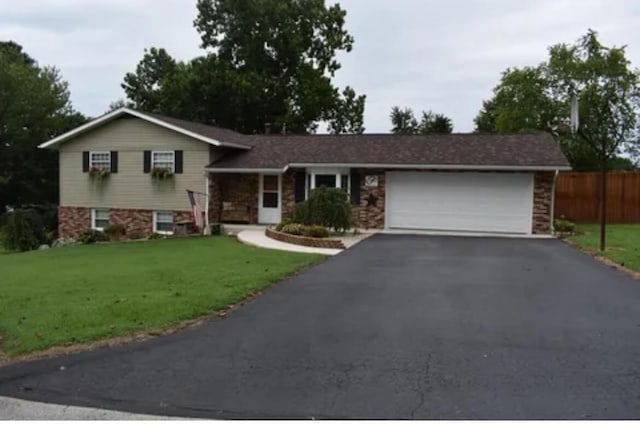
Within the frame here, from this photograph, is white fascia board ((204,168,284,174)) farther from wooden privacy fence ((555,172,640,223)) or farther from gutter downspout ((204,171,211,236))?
wooden privacy fence ((555,172,640,223))

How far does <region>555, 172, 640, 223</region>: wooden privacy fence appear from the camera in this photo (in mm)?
21219

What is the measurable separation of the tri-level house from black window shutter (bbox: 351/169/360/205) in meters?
0.03

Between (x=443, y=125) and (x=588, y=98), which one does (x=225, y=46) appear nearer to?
(x=443, y=125)

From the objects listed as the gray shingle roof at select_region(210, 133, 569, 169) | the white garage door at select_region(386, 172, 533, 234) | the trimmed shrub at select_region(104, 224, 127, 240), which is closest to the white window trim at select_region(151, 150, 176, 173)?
the gray shingle roof at select_region(210, 133, 569, 169)

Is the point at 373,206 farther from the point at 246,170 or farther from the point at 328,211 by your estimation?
the point at 246,170

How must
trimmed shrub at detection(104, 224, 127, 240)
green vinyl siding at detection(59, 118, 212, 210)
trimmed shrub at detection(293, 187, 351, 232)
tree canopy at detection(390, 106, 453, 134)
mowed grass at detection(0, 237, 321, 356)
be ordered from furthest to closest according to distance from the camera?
tree canopy at detection(390, 106, 453, 134), trimmed shrub at detection(104, 224, 127, 240), green vinyl siding at detection(59, 118, 212, 210), trimmed shrub at detection(293, 187, 351, 232), mowed grass at detection(0, 237, 321, 356)

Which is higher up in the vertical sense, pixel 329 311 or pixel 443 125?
pixel 443 125

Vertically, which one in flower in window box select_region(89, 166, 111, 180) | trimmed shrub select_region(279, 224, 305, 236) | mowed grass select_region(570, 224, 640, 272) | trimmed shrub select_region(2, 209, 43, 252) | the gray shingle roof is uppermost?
the gray shingle roof

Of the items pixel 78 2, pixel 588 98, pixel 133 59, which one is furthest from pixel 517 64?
pixel 133 59

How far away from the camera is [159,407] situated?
13.3ft

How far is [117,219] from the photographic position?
20812 mm

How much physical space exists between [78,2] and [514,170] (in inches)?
523

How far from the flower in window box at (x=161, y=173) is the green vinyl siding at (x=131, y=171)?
0.17 m

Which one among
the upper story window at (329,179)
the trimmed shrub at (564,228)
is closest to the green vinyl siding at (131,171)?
the upper story window at (329,179)
